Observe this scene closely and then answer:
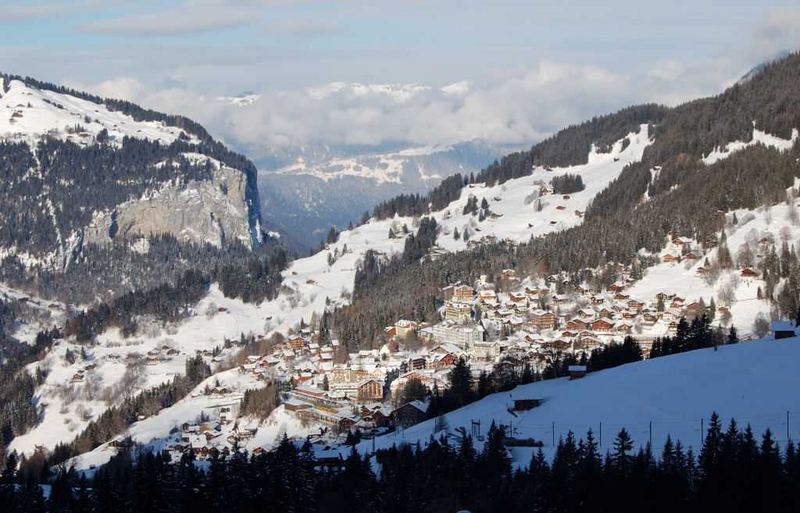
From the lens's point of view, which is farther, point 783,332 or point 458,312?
point 458,312

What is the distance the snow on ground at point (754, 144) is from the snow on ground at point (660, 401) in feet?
230

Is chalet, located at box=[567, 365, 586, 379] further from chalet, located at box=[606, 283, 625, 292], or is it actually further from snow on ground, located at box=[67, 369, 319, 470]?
chalet, located at box=[606, 283, 625, 292]

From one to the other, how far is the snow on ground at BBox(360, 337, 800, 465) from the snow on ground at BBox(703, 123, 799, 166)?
230 ft

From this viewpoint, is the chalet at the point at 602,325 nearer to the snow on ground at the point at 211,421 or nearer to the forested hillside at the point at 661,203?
the forested hillside at the point at 661,203

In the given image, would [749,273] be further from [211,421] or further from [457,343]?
[211,421]

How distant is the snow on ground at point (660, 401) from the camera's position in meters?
61.2

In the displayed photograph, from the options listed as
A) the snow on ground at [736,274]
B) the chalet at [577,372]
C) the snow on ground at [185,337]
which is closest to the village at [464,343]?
the snow on ground at [736,274]

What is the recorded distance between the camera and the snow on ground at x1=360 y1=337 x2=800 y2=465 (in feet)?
201

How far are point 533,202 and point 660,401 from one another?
105m

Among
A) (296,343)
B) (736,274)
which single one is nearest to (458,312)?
(296,343)

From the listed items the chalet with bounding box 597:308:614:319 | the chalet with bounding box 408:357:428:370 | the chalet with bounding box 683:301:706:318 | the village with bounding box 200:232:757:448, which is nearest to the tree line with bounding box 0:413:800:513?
the village with bounding box 200:232:757:448

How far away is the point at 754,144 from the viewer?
139625 mm

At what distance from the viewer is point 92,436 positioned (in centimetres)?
9962

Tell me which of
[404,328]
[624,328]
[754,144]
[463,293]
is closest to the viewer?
[624,328]
